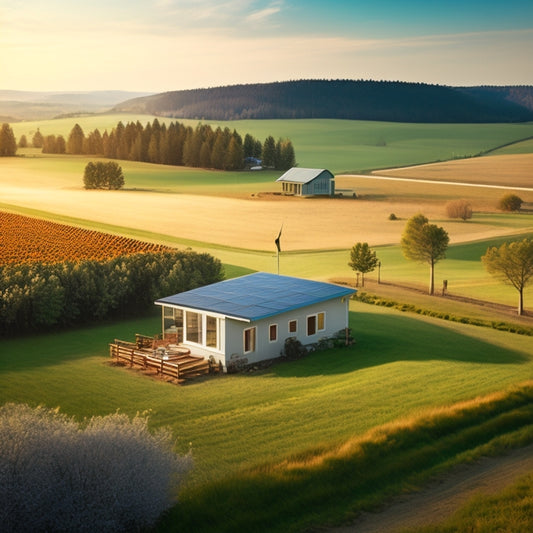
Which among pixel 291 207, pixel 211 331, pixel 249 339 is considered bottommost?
pixel 249 339

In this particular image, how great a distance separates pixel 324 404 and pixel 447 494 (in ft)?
23.2

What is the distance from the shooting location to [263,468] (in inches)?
754

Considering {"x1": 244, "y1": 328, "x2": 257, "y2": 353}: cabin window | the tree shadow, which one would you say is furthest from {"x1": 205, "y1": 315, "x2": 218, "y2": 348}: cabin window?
the tree shadow

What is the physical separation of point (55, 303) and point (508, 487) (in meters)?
24.8

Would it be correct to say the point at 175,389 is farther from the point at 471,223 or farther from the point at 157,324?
the point at 471,223

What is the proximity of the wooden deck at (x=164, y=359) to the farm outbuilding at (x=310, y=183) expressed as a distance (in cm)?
5935

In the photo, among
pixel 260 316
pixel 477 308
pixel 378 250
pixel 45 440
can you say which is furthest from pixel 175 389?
pixel 378 250

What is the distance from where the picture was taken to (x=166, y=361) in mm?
31312

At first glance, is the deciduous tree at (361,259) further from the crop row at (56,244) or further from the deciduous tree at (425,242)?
the crop row at (56,244)

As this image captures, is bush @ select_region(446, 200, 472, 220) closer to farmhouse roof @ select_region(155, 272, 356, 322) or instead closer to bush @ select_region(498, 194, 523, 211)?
bush @ select_region(498, 194, 523, 211)

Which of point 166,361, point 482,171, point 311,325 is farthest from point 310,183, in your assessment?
point 166,361

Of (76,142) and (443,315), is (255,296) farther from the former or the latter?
(76,142)

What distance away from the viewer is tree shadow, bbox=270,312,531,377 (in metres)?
31.8

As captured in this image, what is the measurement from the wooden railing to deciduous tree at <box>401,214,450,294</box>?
2248 cm
